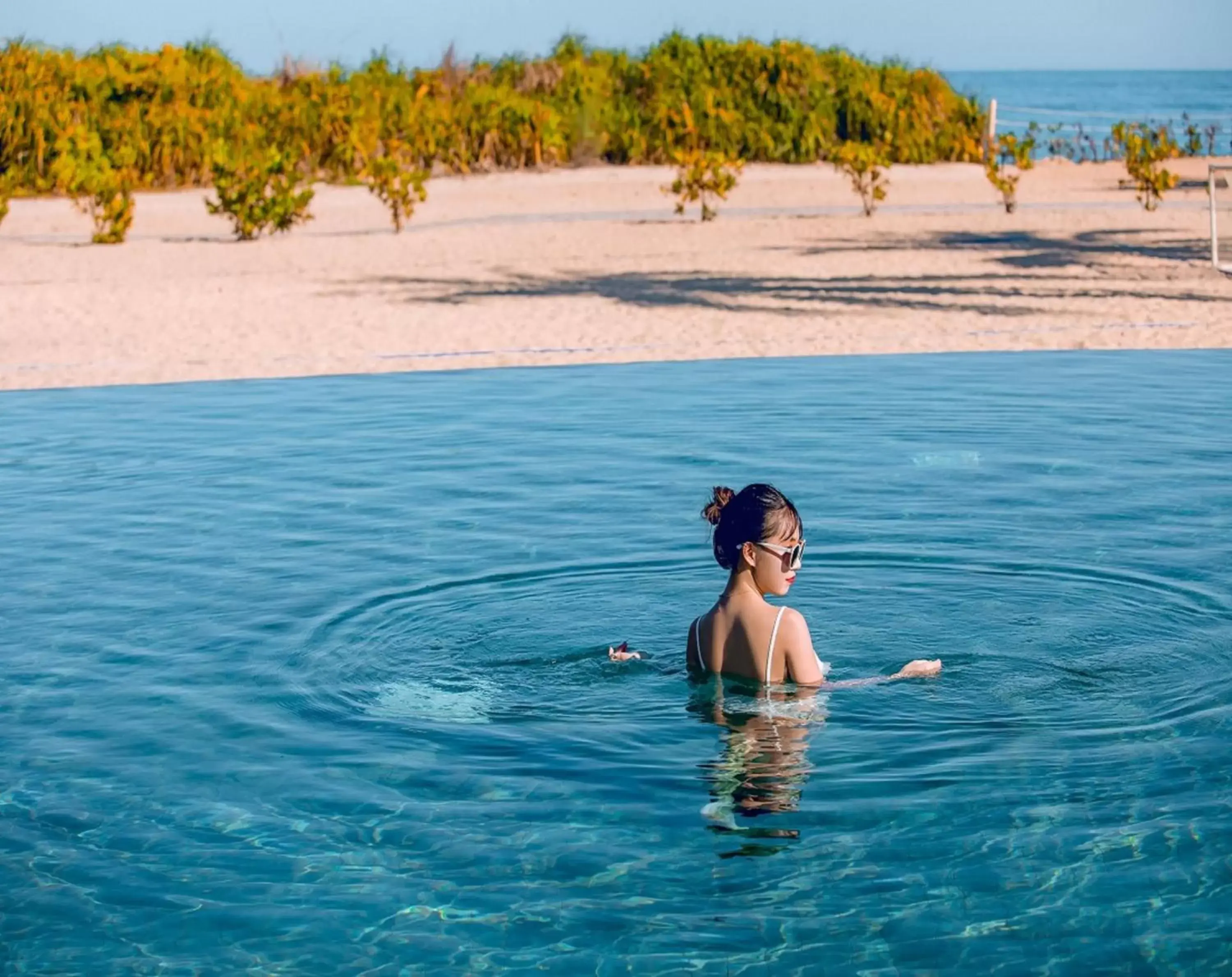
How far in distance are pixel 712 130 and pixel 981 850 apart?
4122 cm

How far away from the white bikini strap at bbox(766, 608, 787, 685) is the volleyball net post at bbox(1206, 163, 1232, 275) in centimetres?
1512

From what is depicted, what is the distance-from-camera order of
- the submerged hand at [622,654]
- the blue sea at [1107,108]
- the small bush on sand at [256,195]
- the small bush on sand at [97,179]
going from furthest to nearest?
the blue sea at [1107,108] → the small bush on sand at [256,195] → the small bush on sand at [97,179] → the submerged hand at [622,654]

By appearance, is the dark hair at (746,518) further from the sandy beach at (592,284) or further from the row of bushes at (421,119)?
the row of bushes at (421,119)

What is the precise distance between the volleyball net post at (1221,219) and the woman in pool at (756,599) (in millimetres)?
15086

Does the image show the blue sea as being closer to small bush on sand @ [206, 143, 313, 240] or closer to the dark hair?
small bush on sand @ [206, 143, 313, 240]

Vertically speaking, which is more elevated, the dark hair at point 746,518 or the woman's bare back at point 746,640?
the dark hair at point 746,518

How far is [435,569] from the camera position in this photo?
9.08m

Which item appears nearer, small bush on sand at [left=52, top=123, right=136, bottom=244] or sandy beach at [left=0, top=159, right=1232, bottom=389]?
sandy beach at [left=0, top=159, right=1232, bottom=389]

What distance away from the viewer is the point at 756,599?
6.36 metres

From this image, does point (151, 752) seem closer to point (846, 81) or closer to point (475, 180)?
point (475, 180)

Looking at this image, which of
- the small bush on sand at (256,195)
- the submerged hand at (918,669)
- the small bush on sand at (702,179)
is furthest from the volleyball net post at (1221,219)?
the small bush on sand at (256,195)

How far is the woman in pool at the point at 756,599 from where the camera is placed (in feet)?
20.2

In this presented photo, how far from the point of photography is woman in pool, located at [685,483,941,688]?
6.16 metres

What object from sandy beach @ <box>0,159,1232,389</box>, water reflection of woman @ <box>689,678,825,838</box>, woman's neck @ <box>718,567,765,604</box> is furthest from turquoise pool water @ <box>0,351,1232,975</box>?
sandy beach @ <box>0,159,1232,389</box>
